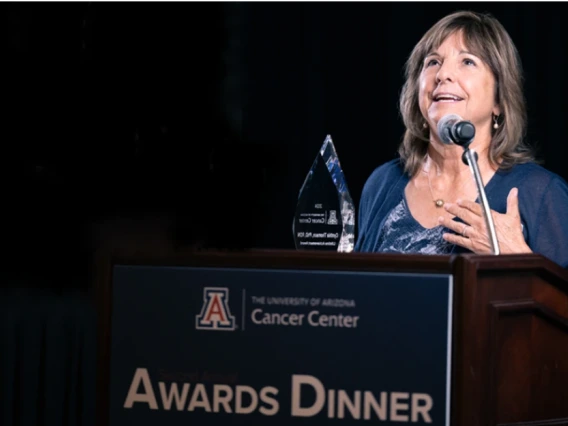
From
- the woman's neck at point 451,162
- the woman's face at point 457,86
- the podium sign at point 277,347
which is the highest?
the woman's face at point 457,86

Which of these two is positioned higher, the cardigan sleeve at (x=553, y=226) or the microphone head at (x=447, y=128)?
the microphone head at (x=447, y=128)

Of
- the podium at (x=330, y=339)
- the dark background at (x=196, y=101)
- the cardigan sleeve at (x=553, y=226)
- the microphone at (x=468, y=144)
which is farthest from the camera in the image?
the dark background at (x=196, y=101)

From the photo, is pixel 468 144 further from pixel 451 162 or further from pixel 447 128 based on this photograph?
pixel 451 162

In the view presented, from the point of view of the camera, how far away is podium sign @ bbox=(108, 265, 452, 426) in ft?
4.09

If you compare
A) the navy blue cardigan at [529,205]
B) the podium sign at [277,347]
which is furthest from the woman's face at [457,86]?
the podium sign at [277,347]

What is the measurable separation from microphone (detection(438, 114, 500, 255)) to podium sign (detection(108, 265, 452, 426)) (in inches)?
9.4

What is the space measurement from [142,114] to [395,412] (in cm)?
154

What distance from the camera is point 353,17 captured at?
321 centimetres

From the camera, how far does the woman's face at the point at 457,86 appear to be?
210 cm

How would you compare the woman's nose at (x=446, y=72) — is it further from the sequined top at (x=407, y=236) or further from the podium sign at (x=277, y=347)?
the podium sign at (x=277, y=347)

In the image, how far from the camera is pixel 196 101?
253 cm

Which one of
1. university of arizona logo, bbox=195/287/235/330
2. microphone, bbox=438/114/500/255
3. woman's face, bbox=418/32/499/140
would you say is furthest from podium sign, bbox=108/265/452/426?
woman's face, bbox=418/32/499/140

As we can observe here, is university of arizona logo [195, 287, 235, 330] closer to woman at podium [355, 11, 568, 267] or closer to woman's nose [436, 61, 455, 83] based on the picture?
woman at podium [355, 11, 568, 267]

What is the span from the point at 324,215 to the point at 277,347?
1.38ft
